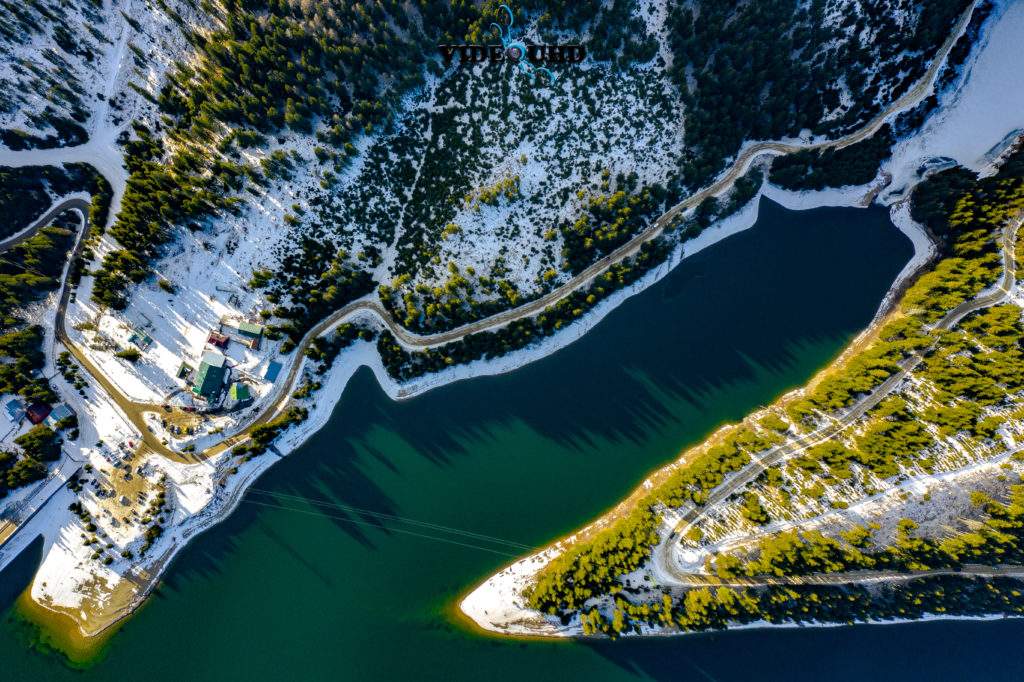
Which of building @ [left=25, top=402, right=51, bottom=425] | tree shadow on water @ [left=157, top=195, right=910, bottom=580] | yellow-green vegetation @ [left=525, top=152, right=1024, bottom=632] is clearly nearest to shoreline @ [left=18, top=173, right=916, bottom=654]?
tree shadow on water @ [left=157, top=195, right=910, bottom=580]

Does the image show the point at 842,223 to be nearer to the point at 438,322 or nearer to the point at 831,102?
the point at 831,102

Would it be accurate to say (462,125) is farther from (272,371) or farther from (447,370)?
(272,371)

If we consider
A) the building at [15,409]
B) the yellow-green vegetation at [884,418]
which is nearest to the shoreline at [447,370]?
the yellow-green vegetation at [884,418]

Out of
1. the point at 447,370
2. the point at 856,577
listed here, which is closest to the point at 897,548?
the point at 856,577

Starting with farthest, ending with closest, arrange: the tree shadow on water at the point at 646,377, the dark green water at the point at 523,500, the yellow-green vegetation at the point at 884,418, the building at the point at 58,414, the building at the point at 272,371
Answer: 1. the tree shadow on water at the point at 646,377
2. the building at the point at 272,371
3. the building at the point at 58,414
4. the dark green water at the point at 523,500
5. the yellow-green vegetation at the point at 884,418

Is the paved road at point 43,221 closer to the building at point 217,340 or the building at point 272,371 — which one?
the building at point 217,340

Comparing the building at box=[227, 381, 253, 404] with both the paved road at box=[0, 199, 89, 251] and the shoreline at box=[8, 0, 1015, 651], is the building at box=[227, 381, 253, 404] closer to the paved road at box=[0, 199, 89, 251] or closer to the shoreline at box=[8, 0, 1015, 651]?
the shoreline at box=[8, 0, 1015, 651]

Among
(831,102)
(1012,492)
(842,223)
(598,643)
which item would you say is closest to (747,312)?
(842,223)
